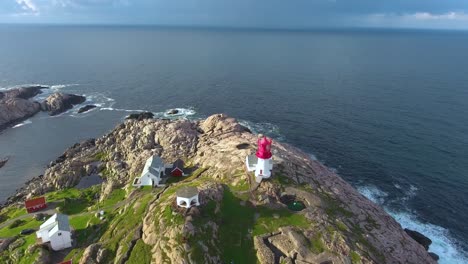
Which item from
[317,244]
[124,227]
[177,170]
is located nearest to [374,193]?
[317,244]

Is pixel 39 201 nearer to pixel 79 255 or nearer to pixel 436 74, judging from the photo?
pixel 79 255

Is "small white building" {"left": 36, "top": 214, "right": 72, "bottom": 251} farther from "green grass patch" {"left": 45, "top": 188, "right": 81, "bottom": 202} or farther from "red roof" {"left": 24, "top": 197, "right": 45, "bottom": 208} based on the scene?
"green grass patch" {"left": 45, "top": 188, "right": 81, "bottom": 202}

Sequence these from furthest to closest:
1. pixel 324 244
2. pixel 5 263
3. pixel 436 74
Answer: pixel 436 74 < pixel 5 263 < pixel 324 244

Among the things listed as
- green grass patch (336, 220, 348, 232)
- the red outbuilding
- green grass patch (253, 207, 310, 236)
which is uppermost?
Result: green grass patch (253, 207, 310, 236)

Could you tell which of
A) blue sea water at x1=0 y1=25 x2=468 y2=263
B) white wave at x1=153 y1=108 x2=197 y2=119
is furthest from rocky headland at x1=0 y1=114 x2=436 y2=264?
white wave at x1=153 y1=108 x2=197 y2=119

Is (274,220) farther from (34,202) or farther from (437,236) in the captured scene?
(34,202)

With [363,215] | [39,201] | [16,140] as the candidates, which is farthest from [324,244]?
[16,140]
